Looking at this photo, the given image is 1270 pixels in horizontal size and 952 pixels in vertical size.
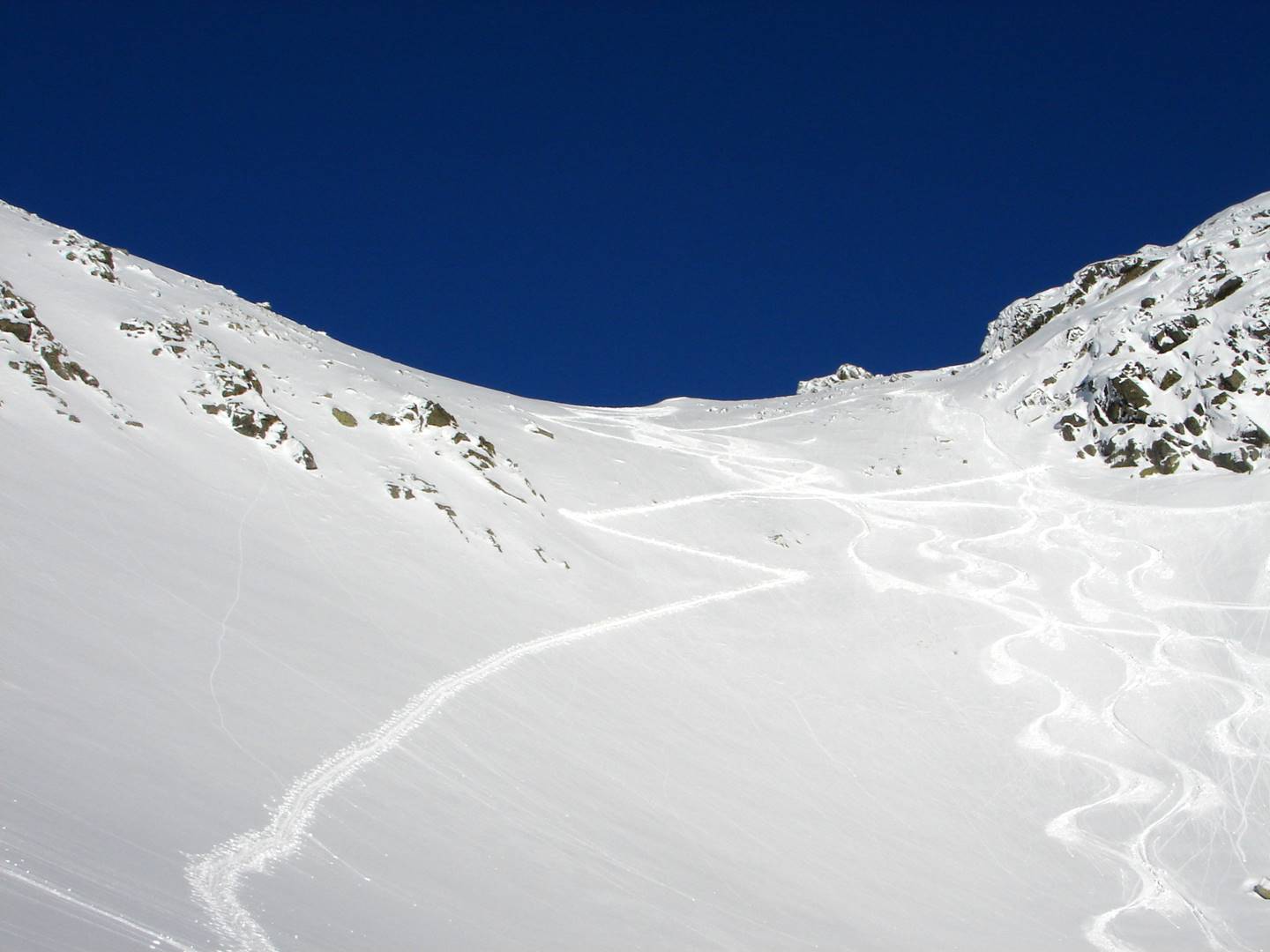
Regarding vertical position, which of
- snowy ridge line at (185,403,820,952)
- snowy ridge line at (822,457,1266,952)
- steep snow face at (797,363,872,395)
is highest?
steep snow face at (797,363,872,395)

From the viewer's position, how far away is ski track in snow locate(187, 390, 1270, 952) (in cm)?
1168

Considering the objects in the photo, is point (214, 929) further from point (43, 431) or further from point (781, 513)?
point (781, 513)

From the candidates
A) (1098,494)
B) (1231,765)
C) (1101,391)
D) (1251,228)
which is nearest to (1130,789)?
(1231,765)

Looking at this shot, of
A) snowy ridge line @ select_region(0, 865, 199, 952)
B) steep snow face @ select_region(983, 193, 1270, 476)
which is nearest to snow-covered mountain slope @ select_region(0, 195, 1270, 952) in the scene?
snowy ridge line @ select_region(0, 865, 199, 952)

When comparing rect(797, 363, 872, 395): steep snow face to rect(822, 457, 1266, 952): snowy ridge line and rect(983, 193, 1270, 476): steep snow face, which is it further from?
rect(822, 457, 1266, 952): snowy ridge line

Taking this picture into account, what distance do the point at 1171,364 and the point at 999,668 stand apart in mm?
21411

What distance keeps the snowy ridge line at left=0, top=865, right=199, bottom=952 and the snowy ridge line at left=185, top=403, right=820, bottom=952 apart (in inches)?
21.0

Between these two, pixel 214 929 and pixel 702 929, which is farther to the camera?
pixel 702 929

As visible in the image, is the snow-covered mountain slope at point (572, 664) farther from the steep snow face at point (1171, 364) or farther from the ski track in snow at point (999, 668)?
the steep snow face at point (1171, 364)

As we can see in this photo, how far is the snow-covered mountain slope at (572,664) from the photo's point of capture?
11.2 metres

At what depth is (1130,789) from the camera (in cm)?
2356

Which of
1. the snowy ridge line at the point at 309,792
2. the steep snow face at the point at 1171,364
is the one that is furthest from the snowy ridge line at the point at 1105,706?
the snowy ridge line at the point at 309,792

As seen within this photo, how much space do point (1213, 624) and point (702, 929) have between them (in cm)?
2509

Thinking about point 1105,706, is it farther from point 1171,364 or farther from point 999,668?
point 1171,364
